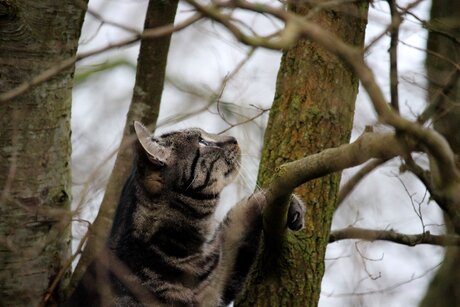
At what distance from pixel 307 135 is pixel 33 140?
1.55 m

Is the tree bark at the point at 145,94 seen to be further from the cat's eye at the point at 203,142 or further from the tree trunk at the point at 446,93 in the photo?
the tree trunk at the point at 446,93

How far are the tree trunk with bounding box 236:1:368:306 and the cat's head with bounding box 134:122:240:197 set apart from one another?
350 millimetres

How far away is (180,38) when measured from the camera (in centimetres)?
567

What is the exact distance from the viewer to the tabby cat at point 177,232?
15.2ft

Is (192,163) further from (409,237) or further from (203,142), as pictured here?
(409,237)

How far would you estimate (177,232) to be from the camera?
4.95 m

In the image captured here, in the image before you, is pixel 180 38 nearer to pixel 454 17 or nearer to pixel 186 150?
pixel 186 150

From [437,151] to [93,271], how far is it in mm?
2539

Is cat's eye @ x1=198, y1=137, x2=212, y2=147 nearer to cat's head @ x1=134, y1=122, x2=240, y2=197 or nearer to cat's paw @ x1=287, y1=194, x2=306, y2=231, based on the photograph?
cat's head @ x1=134, y1=122, x2=240, y2=197

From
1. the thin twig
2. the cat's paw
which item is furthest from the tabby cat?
the thin twig

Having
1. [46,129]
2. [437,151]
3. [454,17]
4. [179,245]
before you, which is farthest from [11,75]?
[454,17]

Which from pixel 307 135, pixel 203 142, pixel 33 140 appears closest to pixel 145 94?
pixel 203 142

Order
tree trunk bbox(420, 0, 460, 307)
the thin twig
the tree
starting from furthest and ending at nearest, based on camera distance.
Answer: tree trunk bbox(420, 0, 460, 307) < the tree < the thin twig

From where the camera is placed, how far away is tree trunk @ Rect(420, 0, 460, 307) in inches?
198
